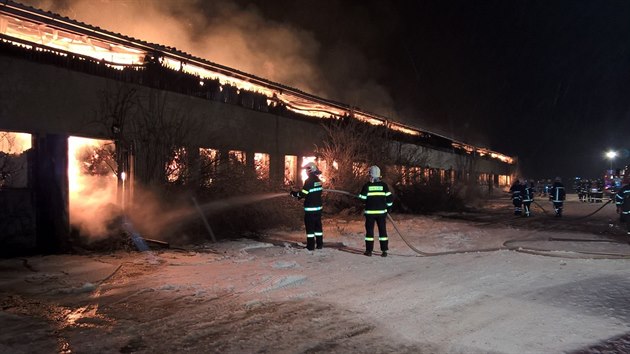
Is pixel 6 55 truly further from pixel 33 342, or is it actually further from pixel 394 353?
pixel 394 353

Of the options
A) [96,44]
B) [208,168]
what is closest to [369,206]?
[208,168]

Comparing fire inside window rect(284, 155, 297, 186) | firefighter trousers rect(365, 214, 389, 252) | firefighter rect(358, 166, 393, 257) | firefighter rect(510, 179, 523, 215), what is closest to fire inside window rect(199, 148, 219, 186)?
firefighter rect(358, 166, 393, 257)

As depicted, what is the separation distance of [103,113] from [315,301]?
23.4 ft

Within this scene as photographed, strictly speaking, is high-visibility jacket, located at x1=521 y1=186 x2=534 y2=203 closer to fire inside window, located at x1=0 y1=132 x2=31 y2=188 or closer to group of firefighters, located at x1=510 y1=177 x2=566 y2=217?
group of firefighters, located at x1=510 y1=177 x2=566 y2=217

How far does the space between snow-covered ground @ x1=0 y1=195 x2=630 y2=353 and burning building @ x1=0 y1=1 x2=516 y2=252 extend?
1.68 meters

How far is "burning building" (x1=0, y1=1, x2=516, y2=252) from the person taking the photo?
8508 mm

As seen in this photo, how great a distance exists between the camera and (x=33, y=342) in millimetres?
3963

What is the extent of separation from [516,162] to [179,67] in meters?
55.6

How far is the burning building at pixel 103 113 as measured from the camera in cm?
851

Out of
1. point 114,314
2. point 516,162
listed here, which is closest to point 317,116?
point 114,314

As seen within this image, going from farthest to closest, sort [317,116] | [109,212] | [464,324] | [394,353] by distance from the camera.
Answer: [317,116], [109,212], [464,324], [394,353]

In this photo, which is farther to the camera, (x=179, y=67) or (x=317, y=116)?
(x=317, y=116)

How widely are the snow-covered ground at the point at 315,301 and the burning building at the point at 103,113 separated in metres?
1.68

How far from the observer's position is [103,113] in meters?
9.99
